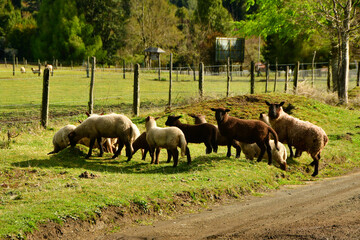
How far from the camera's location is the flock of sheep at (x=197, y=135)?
435 inches

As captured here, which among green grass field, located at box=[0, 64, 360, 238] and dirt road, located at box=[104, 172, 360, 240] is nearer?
dirt road, located at box=[104, 172, 360, 240]

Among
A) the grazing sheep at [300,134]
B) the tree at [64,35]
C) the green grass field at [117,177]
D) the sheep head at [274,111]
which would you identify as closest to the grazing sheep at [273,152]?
the green grass field at [117,177]

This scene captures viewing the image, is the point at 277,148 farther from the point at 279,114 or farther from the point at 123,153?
the point at 123,153

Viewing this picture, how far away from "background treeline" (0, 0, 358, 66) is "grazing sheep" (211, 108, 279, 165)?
46.7 metres

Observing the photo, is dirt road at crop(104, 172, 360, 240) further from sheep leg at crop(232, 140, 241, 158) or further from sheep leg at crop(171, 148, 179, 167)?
sheep leg at crop(232, 140, 241, 158)

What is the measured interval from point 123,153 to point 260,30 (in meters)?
18.3

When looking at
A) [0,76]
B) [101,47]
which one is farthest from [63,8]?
[0,76]

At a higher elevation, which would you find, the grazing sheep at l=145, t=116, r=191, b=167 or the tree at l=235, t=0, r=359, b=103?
the tree at l=235, t=0, r=359, b=103

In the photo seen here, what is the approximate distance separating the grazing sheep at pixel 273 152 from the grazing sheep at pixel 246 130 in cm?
26

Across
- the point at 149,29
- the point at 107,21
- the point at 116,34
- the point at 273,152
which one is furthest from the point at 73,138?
the point at 149,29

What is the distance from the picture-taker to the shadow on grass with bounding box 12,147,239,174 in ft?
34.4

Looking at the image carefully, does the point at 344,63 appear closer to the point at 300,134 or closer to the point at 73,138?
the point at 300,134

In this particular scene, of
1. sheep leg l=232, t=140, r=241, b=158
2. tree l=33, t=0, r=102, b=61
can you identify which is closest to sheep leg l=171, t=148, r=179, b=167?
sheep leg l=232, t=140, r=241, b=158

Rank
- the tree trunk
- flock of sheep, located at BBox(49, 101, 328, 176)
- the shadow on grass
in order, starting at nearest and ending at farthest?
the shadow on grass < flock of sheep, located at BBox(49, 101, 328, 176) < the tree trunk
